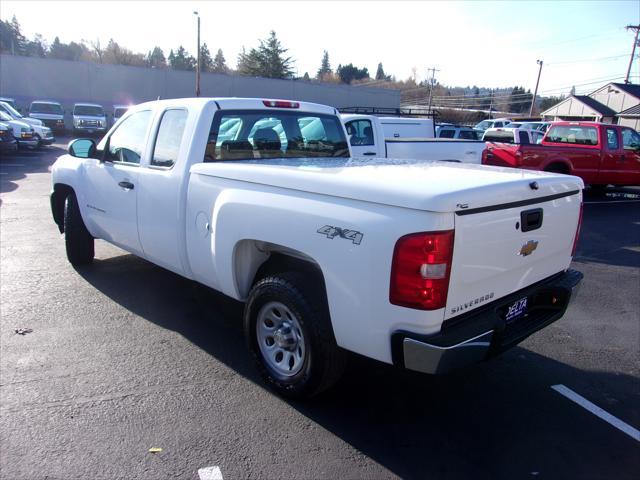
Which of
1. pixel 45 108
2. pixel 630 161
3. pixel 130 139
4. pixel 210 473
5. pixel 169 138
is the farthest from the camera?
pixel 45 108

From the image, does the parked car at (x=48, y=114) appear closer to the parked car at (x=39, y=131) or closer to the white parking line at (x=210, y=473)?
the parked car at (x=39, y=131)

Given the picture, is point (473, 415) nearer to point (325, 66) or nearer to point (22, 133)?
point (22, 133)

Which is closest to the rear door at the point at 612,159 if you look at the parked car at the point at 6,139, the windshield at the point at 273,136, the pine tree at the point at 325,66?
the windshield at the point at 273,136

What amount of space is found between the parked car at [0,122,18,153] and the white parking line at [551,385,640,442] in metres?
17.1

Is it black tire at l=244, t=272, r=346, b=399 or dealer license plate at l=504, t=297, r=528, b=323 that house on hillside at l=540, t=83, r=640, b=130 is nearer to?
dealer license plate at l=504, t=297, r=528, b=323

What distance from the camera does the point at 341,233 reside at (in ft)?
8.73

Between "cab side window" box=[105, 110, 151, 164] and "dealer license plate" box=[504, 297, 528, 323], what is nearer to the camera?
"dealer license plate" box=[504, 297, 528, 323]

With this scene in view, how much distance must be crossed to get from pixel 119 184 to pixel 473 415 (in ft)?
12.0

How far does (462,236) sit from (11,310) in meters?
4.23

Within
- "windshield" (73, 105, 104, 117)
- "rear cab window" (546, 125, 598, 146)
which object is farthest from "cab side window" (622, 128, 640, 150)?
"windshield" (73, 105, 104, 117)

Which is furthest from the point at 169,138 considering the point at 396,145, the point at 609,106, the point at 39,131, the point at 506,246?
the point at 609,106

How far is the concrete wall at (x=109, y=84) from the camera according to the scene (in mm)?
35844

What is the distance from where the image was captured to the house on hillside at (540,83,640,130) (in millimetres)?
41656

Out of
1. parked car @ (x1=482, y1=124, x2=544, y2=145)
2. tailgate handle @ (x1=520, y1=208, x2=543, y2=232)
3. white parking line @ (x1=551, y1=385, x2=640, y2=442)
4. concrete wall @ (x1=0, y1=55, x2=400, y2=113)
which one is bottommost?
white parking line @ (x1=551, y1=385, x2=640, y2=442)
